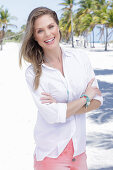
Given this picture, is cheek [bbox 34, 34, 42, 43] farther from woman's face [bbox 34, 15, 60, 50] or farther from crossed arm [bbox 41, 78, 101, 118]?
crossed arm [bbox 41, 78, 101, 118]

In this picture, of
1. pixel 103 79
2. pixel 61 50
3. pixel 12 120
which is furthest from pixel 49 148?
pixel 103 79

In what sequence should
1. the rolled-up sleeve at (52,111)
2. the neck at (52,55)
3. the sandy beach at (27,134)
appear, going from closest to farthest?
the rolled-up sleeve at (52,111), the neck at (52,55), the sandy beach at (27,134)

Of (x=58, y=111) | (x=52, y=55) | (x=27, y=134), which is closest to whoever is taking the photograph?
(x=58, y=111)

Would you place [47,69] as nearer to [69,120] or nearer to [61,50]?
[61,50]

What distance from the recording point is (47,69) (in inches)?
65.9

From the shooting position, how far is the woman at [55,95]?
1641 millimetres

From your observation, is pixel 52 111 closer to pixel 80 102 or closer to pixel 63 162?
pixel 80 102


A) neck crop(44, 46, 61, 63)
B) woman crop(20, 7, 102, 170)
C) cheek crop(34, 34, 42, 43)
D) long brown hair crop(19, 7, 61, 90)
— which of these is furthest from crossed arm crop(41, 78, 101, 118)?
cheek crop(34, 34, 42, 43)

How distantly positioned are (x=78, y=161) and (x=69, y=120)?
278 mm

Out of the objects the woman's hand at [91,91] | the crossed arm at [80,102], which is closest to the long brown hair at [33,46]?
the crossed arm at [80,102]

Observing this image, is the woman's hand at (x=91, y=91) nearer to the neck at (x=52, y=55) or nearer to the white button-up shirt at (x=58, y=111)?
the white button-up shirt at (x=58, y=111)

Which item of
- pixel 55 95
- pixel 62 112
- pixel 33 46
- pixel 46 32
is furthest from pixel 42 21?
pixel 62 112

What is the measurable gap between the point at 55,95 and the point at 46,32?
41 centimetres

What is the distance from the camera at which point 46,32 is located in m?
1.66
